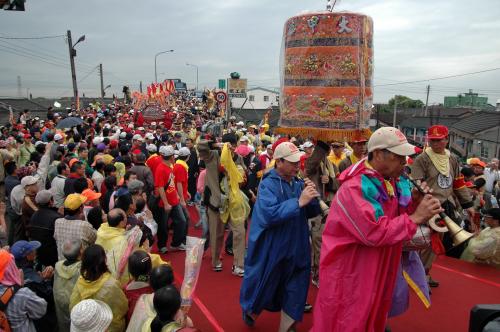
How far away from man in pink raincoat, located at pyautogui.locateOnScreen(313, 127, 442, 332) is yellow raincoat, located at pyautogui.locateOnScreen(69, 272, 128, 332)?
1.52 m

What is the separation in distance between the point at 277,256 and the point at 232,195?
201 centimetres

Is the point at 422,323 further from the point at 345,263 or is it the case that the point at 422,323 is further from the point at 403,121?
the point at 403,121

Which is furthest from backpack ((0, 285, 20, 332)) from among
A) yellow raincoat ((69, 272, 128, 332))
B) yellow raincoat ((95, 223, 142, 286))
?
yellow raincoat ((95, 223, 142, 286))

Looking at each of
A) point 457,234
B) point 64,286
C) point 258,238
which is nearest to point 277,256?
point 258,238

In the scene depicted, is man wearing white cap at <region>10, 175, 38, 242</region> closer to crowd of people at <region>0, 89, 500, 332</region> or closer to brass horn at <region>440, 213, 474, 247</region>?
crowd of people at <region>0, 89, 500, 332</region>

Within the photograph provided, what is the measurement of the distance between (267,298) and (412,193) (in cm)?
167

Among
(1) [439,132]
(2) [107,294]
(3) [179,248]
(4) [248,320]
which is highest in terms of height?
(1) [439,132]

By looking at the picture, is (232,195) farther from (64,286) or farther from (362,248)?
(362,248)

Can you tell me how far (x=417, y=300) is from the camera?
15.4 ft

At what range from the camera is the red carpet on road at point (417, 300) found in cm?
420

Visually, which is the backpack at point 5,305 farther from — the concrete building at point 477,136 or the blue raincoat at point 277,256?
the concrete building at point 477,136

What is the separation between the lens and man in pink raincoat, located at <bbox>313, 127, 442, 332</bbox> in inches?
101

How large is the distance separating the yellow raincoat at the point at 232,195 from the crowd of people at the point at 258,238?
2 cm

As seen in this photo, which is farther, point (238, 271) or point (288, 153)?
point (238, 271)
